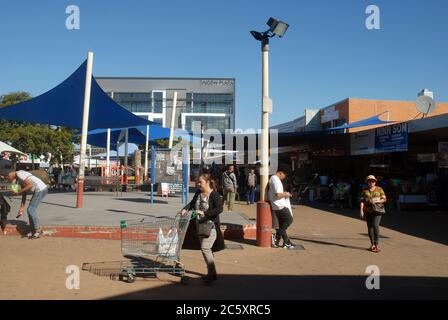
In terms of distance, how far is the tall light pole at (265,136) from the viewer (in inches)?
368

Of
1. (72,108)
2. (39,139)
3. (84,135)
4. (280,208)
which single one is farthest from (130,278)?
(39,139)

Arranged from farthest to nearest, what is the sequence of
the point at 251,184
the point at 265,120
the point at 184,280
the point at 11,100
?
the point at 11,100 → the point at 251,184 → the point at 265,120 → the point at 184,280

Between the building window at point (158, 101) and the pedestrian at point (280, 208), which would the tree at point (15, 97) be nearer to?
the pedestrian at point (280, 208)

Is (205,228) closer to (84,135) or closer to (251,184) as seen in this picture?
(84,135)

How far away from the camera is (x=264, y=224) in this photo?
9461mm

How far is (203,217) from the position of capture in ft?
21.8

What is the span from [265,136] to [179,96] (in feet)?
265

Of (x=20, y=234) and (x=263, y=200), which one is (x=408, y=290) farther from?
(x=20, y=234)

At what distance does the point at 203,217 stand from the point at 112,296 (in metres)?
1.68

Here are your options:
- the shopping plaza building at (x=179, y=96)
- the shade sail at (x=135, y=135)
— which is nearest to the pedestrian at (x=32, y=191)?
the shade sail at (x=135, y=135)

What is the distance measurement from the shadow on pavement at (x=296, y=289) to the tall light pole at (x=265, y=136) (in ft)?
7.94

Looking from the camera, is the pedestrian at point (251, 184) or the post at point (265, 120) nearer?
the post at point (265, 120)

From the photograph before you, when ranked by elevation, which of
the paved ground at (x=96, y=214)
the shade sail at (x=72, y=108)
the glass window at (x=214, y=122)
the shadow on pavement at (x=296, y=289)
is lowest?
the shadow on pavement at (x=296, y=289)
